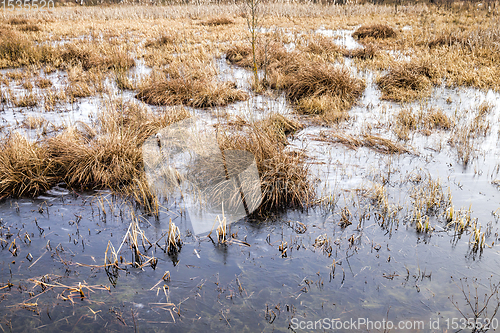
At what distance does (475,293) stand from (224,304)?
2.16 meters

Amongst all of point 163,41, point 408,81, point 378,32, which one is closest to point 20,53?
point 163,41

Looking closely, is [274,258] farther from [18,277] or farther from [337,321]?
[18,277]

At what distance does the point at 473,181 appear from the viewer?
181 inches

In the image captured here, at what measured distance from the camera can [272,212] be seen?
4.11 metres

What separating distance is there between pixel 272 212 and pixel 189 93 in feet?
15.4

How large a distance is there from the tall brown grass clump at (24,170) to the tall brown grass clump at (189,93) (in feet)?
10.6

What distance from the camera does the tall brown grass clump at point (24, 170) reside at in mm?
4363

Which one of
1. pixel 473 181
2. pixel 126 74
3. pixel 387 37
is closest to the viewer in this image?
pixel 473 181

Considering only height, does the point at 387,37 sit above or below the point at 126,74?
above

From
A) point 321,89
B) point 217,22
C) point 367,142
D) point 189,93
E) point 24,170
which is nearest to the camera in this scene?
point 24,170

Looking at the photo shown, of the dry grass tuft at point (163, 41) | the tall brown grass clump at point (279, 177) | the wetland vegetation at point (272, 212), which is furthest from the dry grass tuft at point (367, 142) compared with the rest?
the dry grass tuft at point (163, 41)

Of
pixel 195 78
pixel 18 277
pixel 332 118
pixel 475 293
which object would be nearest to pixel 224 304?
pixel 18 277

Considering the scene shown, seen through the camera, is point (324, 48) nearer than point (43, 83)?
No

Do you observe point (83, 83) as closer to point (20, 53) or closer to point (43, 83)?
point (43, 83)
